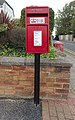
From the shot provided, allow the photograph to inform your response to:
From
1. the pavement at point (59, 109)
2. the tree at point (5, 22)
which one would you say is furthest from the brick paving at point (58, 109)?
the tree at point (5, 22)

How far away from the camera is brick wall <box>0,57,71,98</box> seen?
5.06m

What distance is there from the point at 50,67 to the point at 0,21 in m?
2.38

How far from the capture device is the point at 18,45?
254 inches

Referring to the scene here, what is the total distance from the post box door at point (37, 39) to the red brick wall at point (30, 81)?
54 centimetres

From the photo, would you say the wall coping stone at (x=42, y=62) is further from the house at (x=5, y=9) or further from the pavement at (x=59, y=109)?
the house at (x=5, y=9)

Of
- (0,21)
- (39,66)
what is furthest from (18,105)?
(0,21)

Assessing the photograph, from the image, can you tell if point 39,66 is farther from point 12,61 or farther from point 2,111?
point 2,111

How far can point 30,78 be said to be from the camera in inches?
201

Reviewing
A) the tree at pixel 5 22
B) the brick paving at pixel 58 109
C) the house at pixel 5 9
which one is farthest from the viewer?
the house at pixel 5 9

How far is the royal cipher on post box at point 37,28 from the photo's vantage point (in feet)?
14.8

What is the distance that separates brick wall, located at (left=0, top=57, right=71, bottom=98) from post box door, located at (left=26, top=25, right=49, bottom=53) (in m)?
0.50

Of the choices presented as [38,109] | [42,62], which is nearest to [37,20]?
[42,62]

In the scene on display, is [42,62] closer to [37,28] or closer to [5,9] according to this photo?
[37,28]

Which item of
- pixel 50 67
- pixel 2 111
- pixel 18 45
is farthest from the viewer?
pixel 18 45
